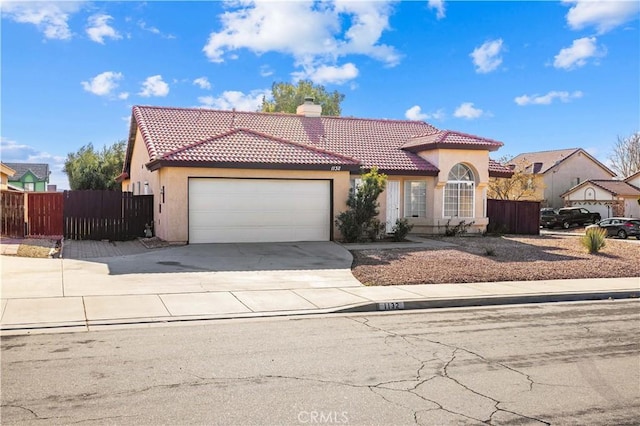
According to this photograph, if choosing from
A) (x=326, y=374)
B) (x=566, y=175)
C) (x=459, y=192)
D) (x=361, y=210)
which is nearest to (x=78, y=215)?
(x=361, y=210)

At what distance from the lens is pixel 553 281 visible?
44.3ft

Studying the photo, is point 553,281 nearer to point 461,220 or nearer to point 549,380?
point 549,380

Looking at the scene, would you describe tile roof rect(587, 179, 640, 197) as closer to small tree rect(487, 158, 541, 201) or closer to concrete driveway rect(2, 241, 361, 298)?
small tree rect(487, 158, 541, 201)

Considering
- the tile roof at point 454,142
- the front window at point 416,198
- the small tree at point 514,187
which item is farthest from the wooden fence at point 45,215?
the small tree at point 514,187

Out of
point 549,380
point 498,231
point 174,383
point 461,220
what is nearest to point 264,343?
point 174,383

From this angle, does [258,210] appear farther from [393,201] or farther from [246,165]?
[393,201]

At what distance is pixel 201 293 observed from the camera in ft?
35.5

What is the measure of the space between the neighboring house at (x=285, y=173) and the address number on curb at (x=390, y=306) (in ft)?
31.1

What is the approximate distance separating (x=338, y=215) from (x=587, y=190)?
113 feet

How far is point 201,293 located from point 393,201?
46.4 ft

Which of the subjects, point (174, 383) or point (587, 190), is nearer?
point (174, 383)

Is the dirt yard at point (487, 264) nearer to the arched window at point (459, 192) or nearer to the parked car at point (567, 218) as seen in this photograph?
the arched window at point (459, 192)

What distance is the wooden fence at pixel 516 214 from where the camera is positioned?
87.9 feet

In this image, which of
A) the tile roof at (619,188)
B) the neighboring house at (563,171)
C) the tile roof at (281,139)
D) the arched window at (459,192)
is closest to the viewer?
the tile roof at (281,139)
